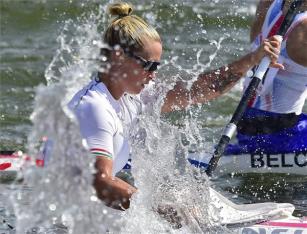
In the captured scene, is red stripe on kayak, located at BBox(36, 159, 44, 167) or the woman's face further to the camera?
the woman's face

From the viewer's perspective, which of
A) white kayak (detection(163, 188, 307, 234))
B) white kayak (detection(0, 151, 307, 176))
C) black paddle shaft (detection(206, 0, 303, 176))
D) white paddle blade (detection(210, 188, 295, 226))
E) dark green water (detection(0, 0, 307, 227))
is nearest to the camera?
white kayak (detection(163, 188, 307, 234))

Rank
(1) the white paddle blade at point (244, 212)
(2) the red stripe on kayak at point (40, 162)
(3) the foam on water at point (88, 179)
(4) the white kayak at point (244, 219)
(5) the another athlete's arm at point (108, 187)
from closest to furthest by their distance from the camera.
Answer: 1. (3) the foam on water at point (88, 179)
2. (2) the red stripe on kayak at point (40, 162)
3. (5) the another athlete's arm at point (108, 187)
4. (4) the white kayak at point (244, 219)
5. (1) the white paddle blade at point (244, 212)

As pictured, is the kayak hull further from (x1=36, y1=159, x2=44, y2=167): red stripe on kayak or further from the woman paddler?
(x1=36, y1=159, x2=44, y2=167): red stripe on kayak

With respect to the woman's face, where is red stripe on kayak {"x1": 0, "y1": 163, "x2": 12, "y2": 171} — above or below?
below

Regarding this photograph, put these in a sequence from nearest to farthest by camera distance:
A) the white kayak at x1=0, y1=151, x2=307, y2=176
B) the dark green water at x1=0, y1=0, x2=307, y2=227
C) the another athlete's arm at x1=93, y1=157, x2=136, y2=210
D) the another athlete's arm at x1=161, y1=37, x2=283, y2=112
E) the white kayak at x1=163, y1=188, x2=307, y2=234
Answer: the another athlete's arm at x1=93, y1=157, x2=136, y2=210 < the white kayak at x1=163, y1=188, x2=307, y2=234 < the another athlete's arm at x1=161, y1=37, x2=283, y2=112 < the white kayak at x1=0, y1=151, x2=307, y2=176 < the dark green water at x1=0, y1=0, x2=307, y2=227

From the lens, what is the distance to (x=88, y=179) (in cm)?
386

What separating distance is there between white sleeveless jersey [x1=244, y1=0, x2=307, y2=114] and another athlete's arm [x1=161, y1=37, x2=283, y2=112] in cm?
95

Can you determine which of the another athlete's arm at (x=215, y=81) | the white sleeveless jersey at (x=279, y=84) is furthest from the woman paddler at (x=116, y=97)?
the white sleeveless jersey at (x=279, y=84)

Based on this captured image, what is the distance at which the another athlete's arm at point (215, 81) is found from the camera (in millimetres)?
5059

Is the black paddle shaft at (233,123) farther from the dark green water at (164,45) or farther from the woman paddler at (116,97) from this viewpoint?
the dark green water at (164,45)

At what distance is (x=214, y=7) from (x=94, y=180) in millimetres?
8163

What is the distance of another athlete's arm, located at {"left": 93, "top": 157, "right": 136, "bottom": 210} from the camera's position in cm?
422

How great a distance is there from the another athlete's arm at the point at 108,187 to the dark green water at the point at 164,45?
83.6 inches

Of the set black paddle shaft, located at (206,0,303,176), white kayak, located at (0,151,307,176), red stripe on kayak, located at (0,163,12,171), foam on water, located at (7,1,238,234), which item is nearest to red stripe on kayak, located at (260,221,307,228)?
foam on water, located at (7,1,238,234)
